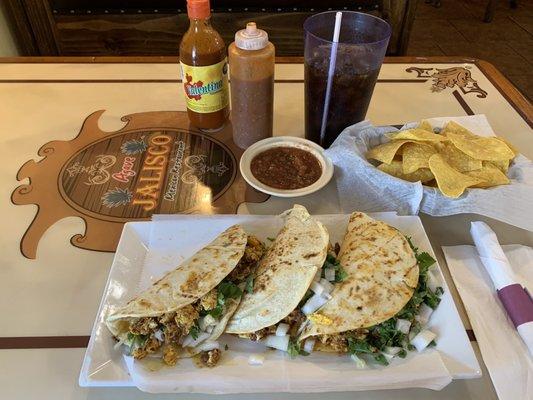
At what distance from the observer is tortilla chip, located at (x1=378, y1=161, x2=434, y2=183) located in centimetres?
125

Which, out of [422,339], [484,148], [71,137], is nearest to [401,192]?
[484,148]

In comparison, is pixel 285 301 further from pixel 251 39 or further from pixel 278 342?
pixel 251 39

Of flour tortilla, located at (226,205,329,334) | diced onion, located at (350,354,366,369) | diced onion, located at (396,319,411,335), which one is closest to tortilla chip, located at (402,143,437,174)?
flour tortilla, located at (226,205,329,334)

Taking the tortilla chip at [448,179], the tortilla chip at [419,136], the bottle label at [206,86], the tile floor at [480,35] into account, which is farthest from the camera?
the tile floor at [480,35]

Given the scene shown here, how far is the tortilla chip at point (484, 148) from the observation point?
1.27 meters

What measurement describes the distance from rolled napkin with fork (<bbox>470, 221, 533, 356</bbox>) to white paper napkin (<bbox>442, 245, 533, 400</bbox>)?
0.02 meters

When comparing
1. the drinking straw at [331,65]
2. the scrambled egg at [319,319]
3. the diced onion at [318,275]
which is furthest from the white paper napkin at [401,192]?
the scrambled egg at [319,319]

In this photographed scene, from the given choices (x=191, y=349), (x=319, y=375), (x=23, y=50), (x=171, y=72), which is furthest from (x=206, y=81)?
(x=23, y=50)

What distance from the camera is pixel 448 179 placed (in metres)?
1.18

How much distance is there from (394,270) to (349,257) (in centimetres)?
11

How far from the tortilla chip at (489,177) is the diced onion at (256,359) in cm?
79

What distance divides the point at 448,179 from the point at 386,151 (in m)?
0.20

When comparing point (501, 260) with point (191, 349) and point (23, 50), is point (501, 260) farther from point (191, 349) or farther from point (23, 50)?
point (23, 50)

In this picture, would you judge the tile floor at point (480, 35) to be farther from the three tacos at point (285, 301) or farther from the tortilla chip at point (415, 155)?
the three tacos at point (285, 301)
